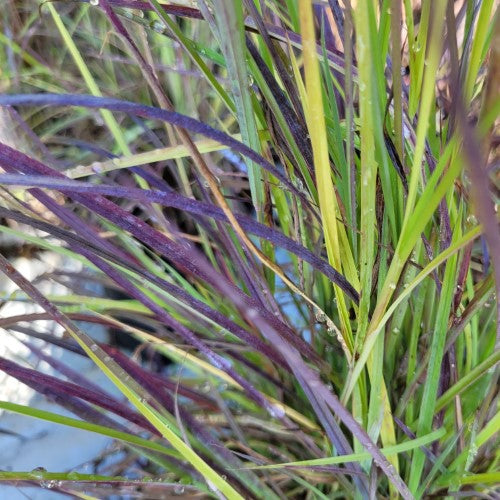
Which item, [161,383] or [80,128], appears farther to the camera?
[80,128]

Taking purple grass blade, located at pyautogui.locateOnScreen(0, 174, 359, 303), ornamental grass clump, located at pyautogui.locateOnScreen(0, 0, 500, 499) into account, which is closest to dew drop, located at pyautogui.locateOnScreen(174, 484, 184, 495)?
ornamental grass clump, located at pyautogui.locateOnScreen(0, 0, 500, 499)

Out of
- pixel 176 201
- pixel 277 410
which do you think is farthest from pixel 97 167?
pixel 277 410

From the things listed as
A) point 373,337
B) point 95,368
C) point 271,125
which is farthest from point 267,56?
point 95,368

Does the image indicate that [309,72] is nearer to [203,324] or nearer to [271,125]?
[271,125]

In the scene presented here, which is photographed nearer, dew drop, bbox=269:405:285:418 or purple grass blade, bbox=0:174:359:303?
purple grass blade, bbox=0:174:359:303

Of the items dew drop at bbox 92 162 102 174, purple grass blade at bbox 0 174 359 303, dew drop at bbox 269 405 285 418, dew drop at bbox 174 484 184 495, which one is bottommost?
dew drop at bbox 174 484 184 495

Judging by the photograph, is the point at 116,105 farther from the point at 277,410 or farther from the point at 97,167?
the point at 277,410

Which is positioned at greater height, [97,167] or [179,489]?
[97,167]

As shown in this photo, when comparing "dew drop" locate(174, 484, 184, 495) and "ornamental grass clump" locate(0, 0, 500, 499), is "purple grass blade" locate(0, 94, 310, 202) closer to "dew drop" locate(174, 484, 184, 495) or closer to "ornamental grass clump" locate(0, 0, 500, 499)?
"ornamental grass clump" locate(0, 0, 500, 499)

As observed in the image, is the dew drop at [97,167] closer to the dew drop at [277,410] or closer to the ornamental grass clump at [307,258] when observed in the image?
the ornamental grass clump at [307,258]
